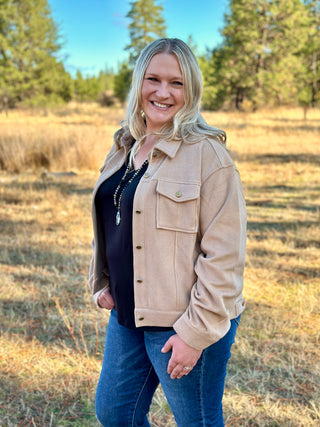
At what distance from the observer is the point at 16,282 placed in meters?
4.11

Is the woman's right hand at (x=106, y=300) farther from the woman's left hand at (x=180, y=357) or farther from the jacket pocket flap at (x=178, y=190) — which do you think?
the jacket pocket flap at (x=178, y=190)

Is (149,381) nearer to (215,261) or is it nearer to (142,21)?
(215,261)

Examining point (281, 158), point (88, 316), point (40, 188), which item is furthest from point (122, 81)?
point (88, 316)

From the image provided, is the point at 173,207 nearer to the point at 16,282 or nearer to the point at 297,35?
the point at 16,282

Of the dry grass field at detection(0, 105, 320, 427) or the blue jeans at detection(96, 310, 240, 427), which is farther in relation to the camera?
the dry grass field at detection(0, 105, 320, 427)

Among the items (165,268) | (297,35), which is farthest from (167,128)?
(297,35)

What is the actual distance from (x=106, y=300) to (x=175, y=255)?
→ 514 millimetres

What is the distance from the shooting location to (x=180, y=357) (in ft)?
4.23

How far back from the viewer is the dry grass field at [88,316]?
2453 millimetres

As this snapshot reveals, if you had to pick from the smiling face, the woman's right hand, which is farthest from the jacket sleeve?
the woman's right hand

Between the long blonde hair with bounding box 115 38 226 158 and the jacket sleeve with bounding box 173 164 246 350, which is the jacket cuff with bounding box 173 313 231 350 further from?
the long blonde hair with bounding box 115 38 226 158

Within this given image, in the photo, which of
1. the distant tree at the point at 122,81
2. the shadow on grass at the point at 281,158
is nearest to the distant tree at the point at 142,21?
the distant tree at the point at 122,81

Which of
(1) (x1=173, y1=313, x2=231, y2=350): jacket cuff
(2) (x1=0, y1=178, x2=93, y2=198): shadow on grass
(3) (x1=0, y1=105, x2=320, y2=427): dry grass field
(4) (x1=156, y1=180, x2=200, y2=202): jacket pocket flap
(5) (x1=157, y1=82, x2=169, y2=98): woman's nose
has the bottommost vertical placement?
(3) (x1=0, y1=105, x2=320, y2=427): dry grass field

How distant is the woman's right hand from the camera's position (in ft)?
5.60
